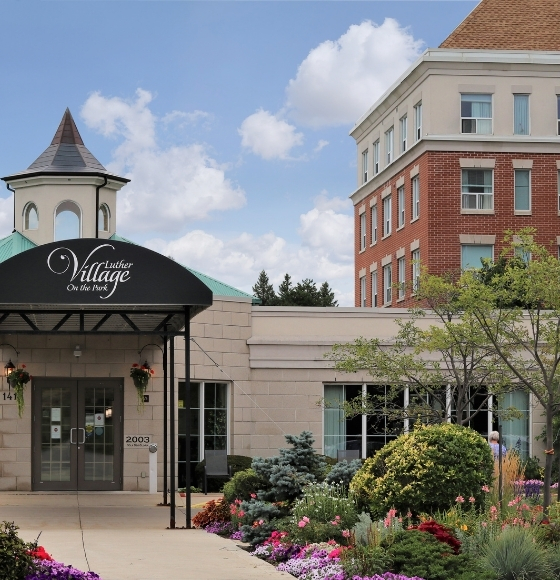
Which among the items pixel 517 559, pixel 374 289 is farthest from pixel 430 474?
pixel 374 289

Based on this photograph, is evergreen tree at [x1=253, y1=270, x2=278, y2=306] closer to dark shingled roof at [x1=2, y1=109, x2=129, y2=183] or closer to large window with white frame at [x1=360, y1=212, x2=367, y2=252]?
large window with white frame at [x1=360, y1=212, x2=367, y2=252]

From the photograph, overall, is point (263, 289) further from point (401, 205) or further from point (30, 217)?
point (30, 217)

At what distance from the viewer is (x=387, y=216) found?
54312 mm

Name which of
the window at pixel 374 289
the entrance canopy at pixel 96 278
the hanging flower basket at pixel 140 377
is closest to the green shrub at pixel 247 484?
the entrance canopy at pixel 96 278

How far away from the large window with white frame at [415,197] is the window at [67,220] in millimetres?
19761

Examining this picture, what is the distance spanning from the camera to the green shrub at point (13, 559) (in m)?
10.5

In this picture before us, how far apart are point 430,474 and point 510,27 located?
39.9 meters

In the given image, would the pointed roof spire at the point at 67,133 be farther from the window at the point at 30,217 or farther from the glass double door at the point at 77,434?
the glass double door at the point at 77,434

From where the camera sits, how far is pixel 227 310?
93.5 ft

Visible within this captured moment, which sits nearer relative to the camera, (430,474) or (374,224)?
(430,474)

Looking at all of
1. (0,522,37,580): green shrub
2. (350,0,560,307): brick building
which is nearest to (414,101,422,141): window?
(350,0,560,307): brick building

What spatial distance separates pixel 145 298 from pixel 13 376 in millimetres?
9192

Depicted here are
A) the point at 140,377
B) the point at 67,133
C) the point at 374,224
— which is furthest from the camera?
the point at 374,224

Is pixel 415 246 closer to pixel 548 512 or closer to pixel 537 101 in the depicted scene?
pixel 537 101
